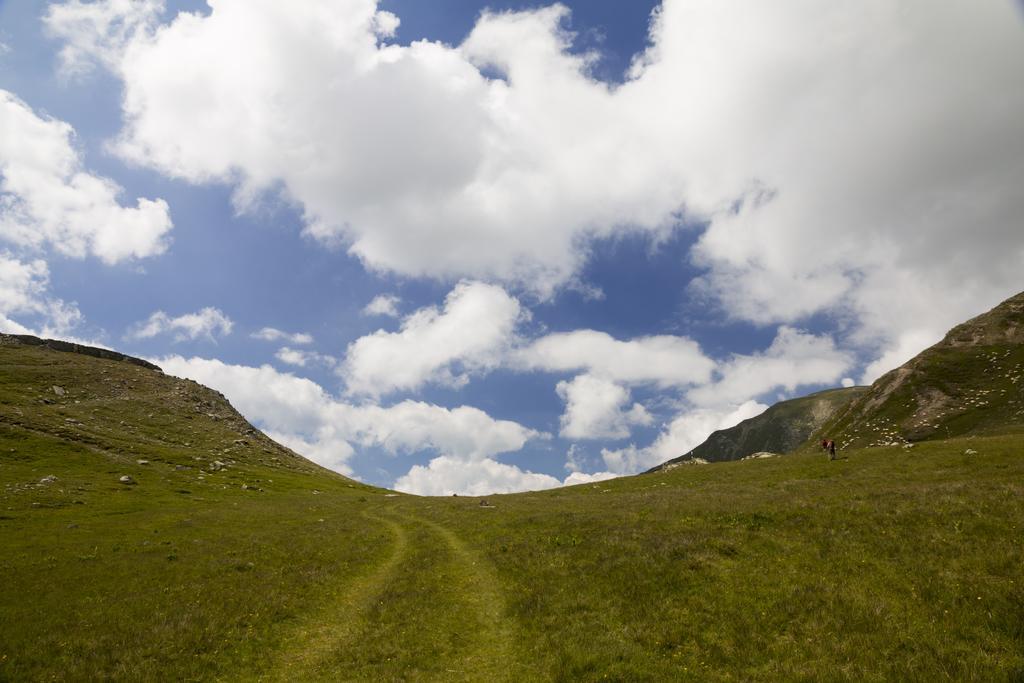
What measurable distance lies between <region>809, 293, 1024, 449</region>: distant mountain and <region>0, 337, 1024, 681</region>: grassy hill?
5108 centimetres

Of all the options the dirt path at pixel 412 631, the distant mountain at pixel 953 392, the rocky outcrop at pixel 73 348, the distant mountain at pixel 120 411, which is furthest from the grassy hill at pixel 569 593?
the rocky outcrop at pixel 73 348

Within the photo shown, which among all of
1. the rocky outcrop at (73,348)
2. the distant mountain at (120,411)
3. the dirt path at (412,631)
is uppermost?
the rocky outcrop at (73,348)

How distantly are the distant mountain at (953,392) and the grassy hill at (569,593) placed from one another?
51.1 meters

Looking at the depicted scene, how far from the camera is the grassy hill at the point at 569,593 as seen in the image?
14.3 m

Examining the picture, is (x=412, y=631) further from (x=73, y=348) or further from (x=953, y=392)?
(x=73, y=348)

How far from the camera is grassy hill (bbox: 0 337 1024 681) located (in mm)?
14273

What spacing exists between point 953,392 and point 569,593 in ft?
366

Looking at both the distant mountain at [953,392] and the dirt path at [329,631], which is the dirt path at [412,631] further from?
the distant mountain at [953,392]

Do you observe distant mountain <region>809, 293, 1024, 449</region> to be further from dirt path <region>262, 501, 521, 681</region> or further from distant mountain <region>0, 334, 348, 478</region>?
distant mountain <region>0, 334, 348, 478</region>

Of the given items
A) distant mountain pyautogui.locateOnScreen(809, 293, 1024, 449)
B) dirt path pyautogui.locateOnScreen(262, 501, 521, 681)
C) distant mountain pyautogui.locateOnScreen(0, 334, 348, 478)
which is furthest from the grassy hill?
distant mountain pyautogui.locateOnScreen(809, 293, 1024, 449)

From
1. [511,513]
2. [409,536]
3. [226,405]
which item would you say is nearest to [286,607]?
[409,536]

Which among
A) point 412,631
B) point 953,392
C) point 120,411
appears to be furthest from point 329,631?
point 120,411

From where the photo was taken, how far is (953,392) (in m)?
94.9

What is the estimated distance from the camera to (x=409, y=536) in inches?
1553
